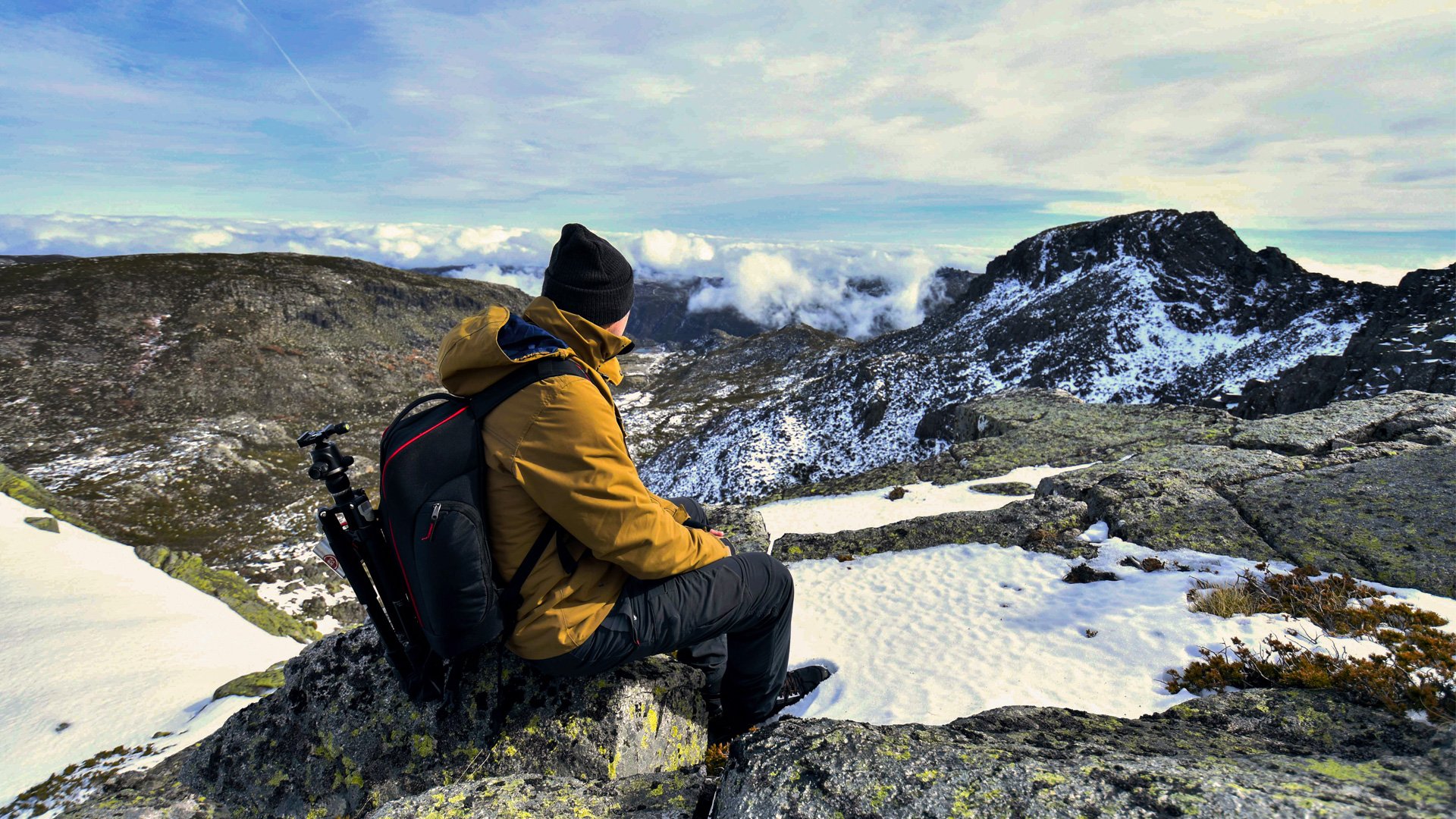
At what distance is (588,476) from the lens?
374 cm

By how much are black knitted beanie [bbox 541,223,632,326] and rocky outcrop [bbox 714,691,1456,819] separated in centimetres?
322

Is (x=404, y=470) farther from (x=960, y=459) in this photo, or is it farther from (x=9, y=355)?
(x=9, y=355)

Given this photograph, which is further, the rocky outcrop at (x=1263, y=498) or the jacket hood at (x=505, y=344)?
the rocky outcrop at (x=1263, y=498)

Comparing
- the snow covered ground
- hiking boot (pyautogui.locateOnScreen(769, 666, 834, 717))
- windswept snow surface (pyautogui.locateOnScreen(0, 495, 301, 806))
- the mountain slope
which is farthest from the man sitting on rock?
the mountain slope

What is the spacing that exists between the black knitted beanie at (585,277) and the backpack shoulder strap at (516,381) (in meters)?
0.78

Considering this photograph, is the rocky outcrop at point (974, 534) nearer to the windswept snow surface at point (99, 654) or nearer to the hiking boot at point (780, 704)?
the hiking boot at point (780, 704)

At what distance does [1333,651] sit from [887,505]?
42.3ft

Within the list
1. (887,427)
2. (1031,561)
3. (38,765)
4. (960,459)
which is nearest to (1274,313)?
(887,427)

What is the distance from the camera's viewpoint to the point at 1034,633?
28.0ft

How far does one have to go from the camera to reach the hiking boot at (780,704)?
5.63m

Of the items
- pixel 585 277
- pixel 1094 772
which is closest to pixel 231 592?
pixel 585 277

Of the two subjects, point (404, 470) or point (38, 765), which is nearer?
point (404, 470)

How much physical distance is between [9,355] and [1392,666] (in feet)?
297

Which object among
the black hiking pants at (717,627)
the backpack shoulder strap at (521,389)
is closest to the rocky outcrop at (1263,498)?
the black hiking pants at (717,627)
